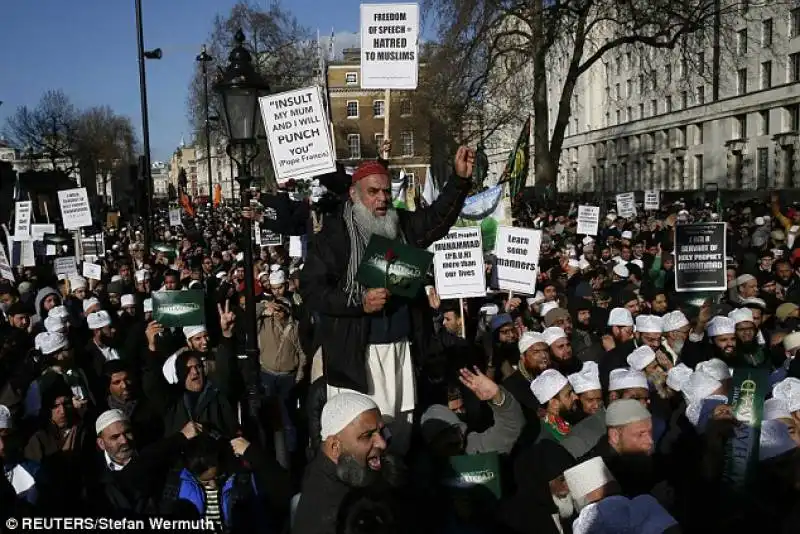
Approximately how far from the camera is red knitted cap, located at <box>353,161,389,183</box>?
180 inches

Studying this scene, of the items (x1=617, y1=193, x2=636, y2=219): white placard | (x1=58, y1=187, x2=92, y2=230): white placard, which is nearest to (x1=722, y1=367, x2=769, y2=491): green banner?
(x1=58, y1=187, x2=92, y2=230): white placard

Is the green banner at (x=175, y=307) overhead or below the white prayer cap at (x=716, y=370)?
overhead

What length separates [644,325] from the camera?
303 inches

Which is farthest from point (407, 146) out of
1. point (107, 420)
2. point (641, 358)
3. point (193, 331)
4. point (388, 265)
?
point (388, 265)

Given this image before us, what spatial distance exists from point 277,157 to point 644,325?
352cm

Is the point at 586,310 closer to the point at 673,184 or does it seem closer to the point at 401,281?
the point at 401,281

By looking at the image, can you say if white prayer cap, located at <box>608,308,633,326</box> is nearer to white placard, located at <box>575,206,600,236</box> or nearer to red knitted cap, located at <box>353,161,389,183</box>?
red knitted cap, located at <box>353,161,389,183</box>

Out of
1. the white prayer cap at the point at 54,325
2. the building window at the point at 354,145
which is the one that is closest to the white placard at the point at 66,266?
the white prayer cap at the point at 54,325

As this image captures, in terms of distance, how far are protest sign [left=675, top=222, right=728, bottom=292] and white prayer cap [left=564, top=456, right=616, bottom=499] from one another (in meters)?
6.73

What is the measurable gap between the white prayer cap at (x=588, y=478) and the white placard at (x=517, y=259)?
575 cm

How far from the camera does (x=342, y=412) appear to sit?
359 cm

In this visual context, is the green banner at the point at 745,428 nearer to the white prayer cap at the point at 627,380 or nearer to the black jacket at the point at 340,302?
the white prayer cap at the point at 627,380

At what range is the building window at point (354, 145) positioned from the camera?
78.2 m

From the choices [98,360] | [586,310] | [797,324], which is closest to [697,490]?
[797,324]
